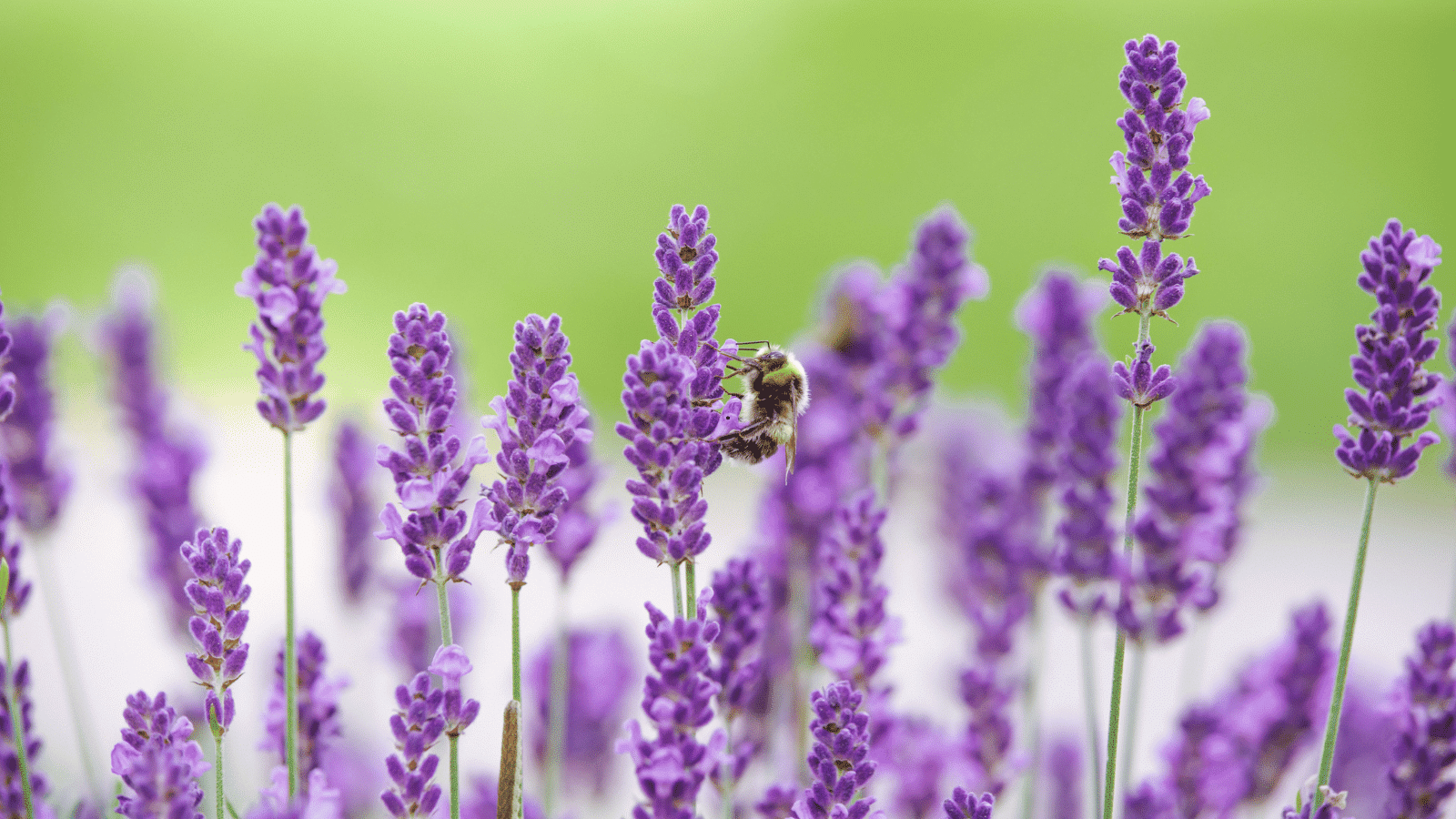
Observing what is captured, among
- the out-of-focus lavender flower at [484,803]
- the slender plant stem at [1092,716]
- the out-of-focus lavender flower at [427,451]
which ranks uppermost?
the out-of-focus lavender flower at [427,451]

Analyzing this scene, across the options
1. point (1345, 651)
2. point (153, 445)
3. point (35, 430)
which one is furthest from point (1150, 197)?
point (153, 445)

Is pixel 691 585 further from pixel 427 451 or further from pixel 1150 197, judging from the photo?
pixel 1150 197

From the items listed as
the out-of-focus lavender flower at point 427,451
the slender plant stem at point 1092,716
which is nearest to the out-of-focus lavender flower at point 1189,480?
the slender plant stem at point 1092,716

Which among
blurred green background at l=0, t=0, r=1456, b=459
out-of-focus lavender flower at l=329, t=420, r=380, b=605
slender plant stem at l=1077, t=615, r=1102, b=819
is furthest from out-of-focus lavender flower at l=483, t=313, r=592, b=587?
blurred green background at l=0, t=0, r=1456, b=459

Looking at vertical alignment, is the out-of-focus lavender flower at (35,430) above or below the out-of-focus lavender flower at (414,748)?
above

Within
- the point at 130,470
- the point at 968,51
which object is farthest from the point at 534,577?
the point at 968,51

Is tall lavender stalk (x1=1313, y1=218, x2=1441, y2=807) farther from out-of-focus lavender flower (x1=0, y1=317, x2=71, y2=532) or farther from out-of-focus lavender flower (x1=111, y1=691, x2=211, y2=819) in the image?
out-of-focus lavender flower (x1=0, y1=317, x2=71, y2=532)

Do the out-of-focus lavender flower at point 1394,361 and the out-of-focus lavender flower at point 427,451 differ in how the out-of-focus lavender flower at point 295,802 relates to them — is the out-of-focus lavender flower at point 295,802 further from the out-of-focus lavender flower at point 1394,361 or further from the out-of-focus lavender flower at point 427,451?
the out-of-focus lavender flower at point 1394,361
